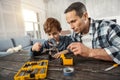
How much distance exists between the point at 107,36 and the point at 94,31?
0.48 ft

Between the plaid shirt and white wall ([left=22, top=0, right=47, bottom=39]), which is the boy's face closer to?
the plaid shirt

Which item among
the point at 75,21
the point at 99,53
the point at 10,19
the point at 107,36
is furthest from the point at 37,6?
the point at 99,53

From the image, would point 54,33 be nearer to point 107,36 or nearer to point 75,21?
point 75,21

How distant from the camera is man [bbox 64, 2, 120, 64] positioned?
0.95 metres

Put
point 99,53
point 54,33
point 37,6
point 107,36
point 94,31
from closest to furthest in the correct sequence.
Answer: point 99,53 < point 107,36 < point 94,31 < point 54,33 < point 37,6

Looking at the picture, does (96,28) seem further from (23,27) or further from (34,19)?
(34,19)

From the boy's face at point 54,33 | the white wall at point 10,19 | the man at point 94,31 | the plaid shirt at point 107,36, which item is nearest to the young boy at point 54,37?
the boy's face at point 54,33

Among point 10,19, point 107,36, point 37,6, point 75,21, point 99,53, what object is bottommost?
point 99,53

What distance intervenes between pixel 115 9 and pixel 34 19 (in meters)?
3.91

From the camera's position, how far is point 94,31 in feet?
4.17

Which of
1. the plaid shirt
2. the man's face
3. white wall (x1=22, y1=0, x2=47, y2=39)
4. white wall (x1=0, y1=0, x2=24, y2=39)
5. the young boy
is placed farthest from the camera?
white wall (x1=22, y1=0, x2=47, y2=39)

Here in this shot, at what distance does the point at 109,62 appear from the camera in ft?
3.20

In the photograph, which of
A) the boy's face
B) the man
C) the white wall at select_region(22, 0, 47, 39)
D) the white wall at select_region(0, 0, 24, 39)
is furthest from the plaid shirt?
the white wall at select_region(22, 0, 47, 39)

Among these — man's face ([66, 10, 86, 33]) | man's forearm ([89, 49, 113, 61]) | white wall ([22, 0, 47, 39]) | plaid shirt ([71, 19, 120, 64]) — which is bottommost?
man's forearm ([89, 49, 113, 61])
